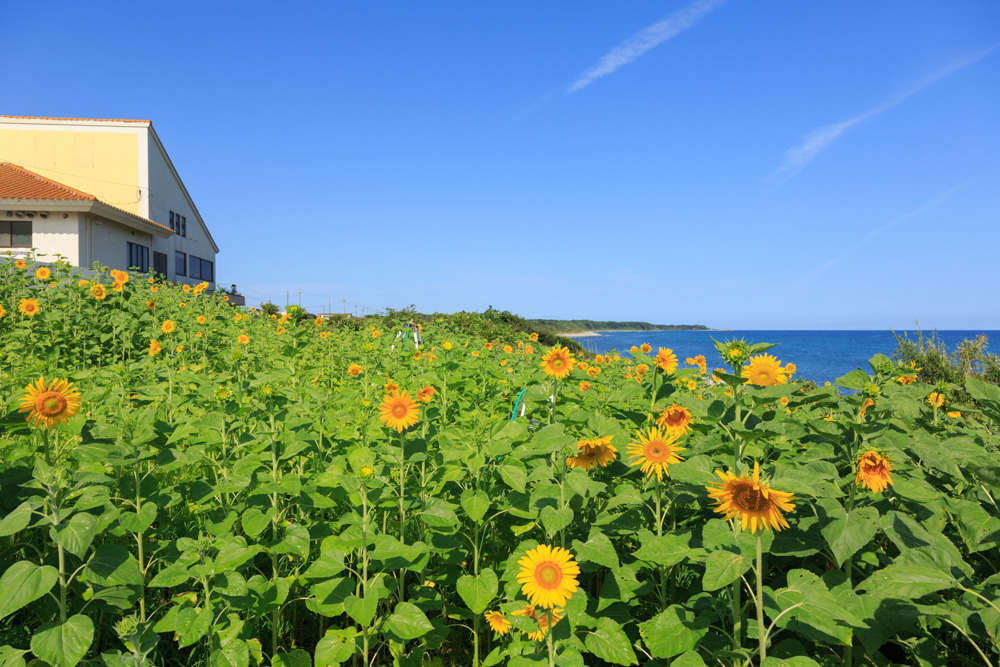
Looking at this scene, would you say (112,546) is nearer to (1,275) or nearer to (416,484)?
(416,484)

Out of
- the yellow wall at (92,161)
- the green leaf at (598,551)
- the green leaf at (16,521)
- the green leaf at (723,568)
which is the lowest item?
the green leaf at (598,551)

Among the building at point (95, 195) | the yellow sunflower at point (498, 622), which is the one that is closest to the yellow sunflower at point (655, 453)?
the yellow sunflower at point (498, 622)

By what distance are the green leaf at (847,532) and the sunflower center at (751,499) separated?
37 cm

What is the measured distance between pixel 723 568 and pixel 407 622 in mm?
1010

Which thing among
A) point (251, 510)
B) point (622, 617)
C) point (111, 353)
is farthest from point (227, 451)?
point (111, 353)

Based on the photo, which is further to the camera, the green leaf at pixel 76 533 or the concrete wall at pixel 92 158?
the concrete wall at pixel 92 158

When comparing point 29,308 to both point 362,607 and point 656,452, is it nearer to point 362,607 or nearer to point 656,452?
point 362,607

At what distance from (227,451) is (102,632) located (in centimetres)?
78

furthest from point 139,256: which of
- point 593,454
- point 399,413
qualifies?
point 593,454

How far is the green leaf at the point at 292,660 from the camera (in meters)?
1.82

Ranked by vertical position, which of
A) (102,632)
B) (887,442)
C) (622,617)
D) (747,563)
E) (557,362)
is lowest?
(102,632)

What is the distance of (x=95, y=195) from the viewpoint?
23.8 m

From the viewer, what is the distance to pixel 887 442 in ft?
5.67

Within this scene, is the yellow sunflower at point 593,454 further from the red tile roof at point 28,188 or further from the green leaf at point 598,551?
the red tile roof at point 28,188
